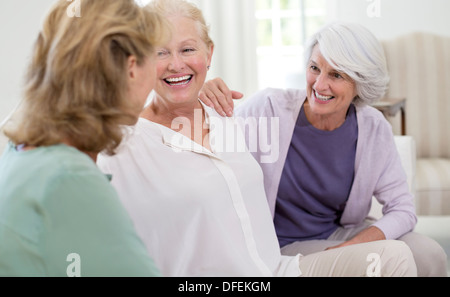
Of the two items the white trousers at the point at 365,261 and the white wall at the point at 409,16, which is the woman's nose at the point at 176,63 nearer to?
the white trousers at the point at 365,261

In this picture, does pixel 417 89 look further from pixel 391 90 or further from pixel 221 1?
pixel 221 1

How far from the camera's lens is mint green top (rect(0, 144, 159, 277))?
86cm

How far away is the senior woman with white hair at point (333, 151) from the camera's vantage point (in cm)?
172

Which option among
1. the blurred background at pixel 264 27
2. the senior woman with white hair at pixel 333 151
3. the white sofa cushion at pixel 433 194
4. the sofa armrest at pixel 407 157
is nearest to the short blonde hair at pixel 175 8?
the senior woman with white hair at pixel 333 151

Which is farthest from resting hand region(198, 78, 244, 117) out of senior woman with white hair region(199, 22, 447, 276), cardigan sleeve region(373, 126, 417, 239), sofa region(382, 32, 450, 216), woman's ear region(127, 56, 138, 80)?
sofa region(382, 32, 450, 216)

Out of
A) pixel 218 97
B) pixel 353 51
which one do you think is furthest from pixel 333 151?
pixel 218 97

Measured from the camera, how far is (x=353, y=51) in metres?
1.71

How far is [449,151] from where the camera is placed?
11.4 ft

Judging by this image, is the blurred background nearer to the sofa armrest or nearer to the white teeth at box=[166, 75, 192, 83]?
the sofa armrest

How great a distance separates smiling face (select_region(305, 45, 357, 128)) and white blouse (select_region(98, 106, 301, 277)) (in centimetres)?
43

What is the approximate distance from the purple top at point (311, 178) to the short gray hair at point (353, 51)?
7.4 inches

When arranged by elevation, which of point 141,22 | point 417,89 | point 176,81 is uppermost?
point 141,22
